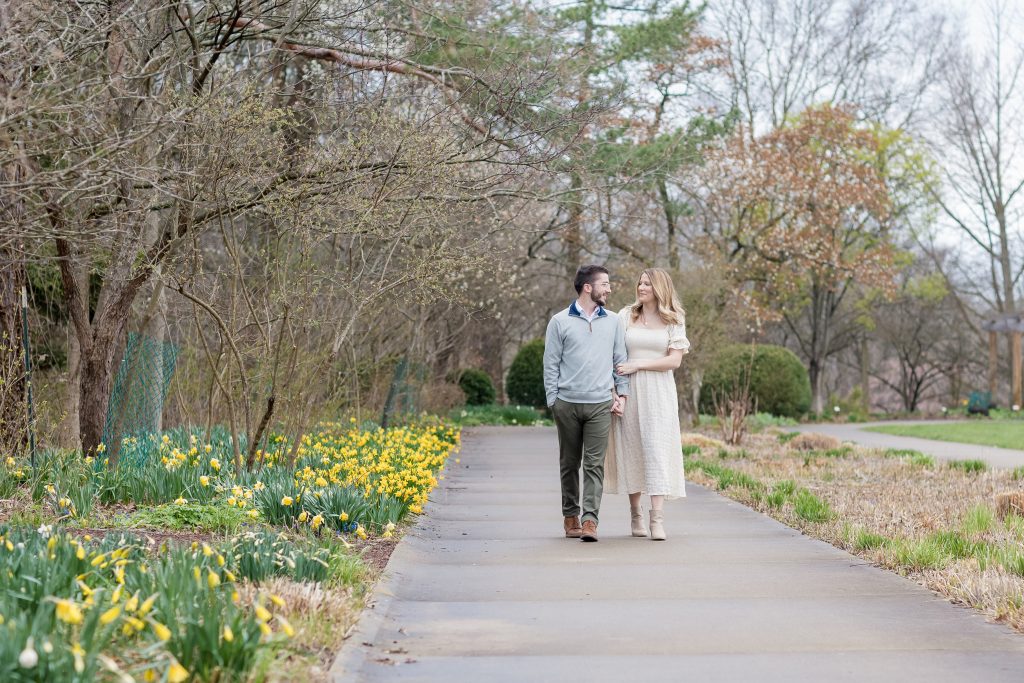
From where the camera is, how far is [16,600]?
4.67 meters

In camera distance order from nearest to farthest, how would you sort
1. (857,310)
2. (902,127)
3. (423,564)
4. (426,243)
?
1. (423,564)
2. (426,243)
3. (902,127)
4. (857,310)

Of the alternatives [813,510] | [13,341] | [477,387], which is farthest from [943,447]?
[477,387]

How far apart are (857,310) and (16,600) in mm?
39140

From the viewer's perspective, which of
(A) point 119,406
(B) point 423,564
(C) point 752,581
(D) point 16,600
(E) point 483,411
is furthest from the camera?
(E) point 483,411

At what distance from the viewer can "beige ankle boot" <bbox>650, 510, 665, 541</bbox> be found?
336 inches

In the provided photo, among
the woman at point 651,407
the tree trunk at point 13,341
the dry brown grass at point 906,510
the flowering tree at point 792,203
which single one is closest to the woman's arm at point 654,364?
the woman at point 651,407

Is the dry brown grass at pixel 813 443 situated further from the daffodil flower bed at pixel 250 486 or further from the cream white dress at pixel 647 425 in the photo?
the cream white dress at pixel 647 425

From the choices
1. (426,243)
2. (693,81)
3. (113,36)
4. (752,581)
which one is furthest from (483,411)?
(752,581)

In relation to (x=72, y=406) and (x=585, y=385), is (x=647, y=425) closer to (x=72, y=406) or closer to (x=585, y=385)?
(x=585, y=385)

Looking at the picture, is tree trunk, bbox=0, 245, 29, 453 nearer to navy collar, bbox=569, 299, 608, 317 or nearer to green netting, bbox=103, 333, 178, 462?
green netting, bbox=103, 333, 178, 462

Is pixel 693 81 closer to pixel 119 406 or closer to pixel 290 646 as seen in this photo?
pixel 119 406

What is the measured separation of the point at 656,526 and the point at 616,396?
952 mm

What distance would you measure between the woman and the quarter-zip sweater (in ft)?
0.56

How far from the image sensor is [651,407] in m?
8.70
